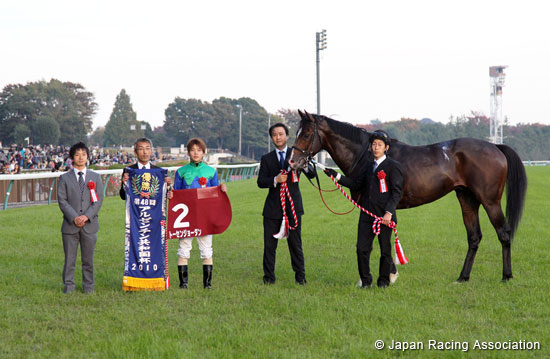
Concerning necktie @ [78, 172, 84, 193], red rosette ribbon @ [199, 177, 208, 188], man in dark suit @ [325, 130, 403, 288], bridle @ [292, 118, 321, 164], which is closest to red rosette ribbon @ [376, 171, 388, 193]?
man in dark suit @ [325, 130, 403, 288]

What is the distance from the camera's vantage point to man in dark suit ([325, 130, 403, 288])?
217 inches

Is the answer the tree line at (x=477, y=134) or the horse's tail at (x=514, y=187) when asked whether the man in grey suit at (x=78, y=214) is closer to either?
the horse's tail at (x=514, y=187)

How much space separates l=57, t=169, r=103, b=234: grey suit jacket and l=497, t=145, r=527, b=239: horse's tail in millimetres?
4717

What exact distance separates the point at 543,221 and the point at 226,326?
30.5ft

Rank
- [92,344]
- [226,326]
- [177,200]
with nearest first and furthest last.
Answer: [92,344] → [226,326] → [177,200]

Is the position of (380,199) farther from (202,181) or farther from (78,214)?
(78,214)

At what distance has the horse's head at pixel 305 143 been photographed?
5617 mm

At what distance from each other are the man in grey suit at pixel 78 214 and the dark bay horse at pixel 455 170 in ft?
7.51

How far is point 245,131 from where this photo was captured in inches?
3602

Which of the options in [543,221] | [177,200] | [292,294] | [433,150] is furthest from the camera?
[543,221]

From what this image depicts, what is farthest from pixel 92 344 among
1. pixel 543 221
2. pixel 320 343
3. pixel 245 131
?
pixel 245 131

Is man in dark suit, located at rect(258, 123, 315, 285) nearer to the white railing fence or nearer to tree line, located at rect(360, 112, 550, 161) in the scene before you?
the white railing fence

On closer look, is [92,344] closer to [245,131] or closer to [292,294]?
[292,294]

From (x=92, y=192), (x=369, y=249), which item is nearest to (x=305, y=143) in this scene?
(x=369, y=249)
